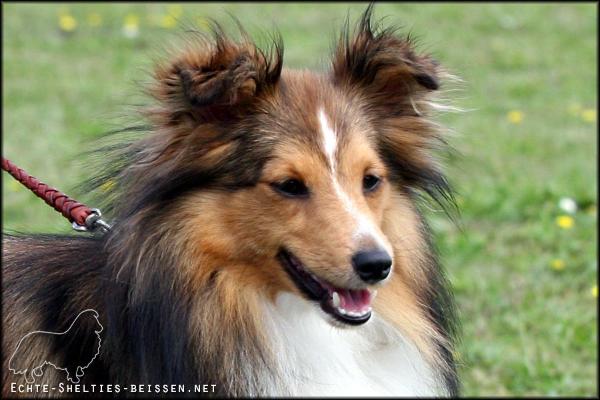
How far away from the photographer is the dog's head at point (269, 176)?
10.4ft

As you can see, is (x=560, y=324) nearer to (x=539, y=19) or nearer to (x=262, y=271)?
(x=262, y=271)

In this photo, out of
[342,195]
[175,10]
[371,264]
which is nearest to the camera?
[371,264]

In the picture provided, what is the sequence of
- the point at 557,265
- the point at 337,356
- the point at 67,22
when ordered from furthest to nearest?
the point at 67,22 → the point at 557,265 → the point at 337,356

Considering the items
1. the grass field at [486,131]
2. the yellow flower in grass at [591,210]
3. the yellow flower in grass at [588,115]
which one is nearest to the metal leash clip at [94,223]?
the grass field at [486,131]

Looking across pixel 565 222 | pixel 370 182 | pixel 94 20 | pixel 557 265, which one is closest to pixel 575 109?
pixel 565 222

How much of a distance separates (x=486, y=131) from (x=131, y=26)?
4720 mm

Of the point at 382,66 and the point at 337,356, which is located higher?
the point at 382,66

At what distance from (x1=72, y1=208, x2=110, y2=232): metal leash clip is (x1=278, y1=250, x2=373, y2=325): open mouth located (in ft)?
2.07

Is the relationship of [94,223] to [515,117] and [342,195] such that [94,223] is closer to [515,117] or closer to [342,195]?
[342,195]

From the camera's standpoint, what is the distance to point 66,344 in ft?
10.8

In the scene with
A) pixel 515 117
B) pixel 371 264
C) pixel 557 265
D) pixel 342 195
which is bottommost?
pixel 557 265

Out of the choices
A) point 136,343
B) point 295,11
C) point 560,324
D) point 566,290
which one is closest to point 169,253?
point 136,343

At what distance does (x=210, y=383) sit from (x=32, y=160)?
536cm

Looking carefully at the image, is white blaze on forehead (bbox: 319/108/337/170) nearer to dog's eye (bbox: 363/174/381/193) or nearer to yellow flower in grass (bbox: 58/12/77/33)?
dog's eye (bbox: 363/174/381/193)
